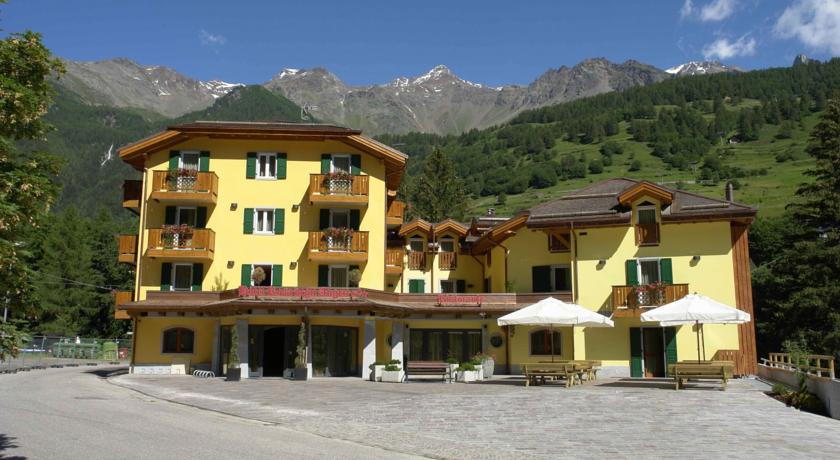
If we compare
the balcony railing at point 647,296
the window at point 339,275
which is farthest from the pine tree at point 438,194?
the balcony railing at point 647,296

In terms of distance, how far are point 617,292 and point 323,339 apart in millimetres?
13348

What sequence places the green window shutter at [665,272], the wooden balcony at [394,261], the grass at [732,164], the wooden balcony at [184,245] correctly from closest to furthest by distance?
the green window shutter at [665,272] < the wooden balcony at [184,245] < the wooden balcony at [394,261] < the grass at [732,164]

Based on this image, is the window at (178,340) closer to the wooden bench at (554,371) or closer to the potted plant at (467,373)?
the potted plant at (467,373)

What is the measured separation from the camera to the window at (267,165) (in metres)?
36.2

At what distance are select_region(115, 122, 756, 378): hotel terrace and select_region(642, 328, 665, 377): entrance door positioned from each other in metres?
0.08

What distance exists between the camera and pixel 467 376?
29.5m

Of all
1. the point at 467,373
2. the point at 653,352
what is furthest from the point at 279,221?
the point at 653,352

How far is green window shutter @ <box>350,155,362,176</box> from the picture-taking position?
Answer: 36.5 meters

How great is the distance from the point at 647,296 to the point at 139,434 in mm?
23625

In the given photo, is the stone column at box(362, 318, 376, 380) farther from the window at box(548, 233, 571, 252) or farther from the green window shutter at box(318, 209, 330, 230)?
the window at box(548, 233, 571, 252)

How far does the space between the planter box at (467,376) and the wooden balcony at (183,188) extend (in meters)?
14.8

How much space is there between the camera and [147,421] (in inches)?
626

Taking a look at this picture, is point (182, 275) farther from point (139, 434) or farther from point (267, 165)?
point (139, 434)

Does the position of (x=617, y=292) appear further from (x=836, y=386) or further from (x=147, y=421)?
(x=147, y=421)
